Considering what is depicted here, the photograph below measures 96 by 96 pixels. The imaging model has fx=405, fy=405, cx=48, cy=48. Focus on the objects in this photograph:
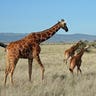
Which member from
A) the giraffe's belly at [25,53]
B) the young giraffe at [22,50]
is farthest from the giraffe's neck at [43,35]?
the giraffe's belly at [25,53]

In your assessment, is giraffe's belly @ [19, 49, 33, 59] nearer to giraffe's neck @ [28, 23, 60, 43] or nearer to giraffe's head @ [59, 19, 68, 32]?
giraffe's neck @ [28, 23, 60, 43]

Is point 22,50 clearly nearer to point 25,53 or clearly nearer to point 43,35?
point 25,53

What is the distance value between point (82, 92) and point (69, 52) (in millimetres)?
10845

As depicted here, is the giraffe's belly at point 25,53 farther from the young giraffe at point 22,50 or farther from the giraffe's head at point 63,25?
the giraffe's head at point 63,25

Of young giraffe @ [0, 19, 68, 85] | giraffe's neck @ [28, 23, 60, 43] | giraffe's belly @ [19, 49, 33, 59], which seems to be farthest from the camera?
giraffe's neck @ [28, 23, 60, 43]

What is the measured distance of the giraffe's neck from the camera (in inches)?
516

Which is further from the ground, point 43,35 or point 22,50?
point 43,35

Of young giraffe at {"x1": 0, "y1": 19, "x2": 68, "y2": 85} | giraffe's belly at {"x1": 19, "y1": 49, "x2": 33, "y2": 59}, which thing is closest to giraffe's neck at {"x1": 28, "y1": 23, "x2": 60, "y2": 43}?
young giraffe at {"x1": 0, "y1": 19, "x2": 68, "y2": 85}

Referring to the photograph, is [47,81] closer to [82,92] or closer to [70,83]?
[70,83]

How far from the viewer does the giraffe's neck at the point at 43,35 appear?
516 inches

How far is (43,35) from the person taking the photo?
44.3 feet

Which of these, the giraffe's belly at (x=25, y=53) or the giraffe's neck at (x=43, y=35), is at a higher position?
the giraffe's neck at (x=43, y=35)

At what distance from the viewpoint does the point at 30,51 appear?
505 inches

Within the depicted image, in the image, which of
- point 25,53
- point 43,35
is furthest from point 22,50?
point 43,35
